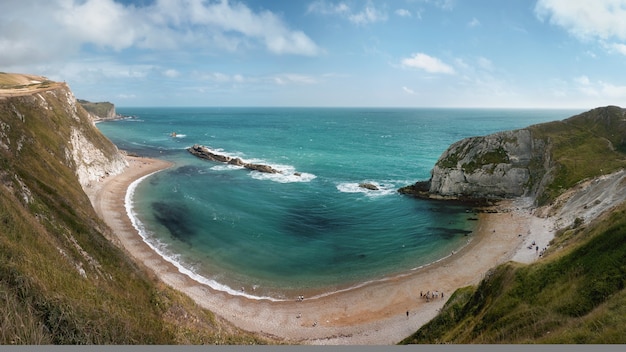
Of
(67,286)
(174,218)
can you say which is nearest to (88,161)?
(174,218)

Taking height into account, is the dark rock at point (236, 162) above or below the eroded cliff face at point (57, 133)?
below

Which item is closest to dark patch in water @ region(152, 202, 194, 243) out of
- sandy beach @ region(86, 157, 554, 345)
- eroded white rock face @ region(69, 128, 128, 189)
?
sandy beach @ region(86, 157, 554, 345)

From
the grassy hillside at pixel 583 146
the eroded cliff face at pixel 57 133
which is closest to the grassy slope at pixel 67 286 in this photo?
the eroded cliff face at pixel 57 133

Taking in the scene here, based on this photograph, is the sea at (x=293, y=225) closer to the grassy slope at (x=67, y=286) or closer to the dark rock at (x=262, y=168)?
the dark rock at (x=262, y=168)

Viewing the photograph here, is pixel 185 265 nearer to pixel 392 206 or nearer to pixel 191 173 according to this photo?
pixel 392 206

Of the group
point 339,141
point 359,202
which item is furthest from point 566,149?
point 339,141

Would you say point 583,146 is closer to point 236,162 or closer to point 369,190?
point 369,190
